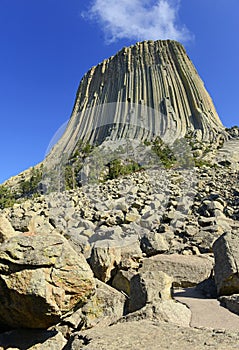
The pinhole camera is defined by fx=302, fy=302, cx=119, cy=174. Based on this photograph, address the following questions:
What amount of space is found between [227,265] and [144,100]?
5677cm

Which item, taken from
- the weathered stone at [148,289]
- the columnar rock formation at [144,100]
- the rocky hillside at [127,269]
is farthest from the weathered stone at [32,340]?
the columnar rock formation at [144,100]

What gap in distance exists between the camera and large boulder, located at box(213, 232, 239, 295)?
12.9 feet

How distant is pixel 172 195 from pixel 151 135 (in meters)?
35.9

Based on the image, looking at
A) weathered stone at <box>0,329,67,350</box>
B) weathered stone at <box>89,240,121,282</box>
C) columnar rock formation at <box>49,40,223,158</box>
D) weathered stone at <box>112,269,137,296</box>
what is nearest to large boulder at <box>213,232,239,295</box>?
weathered stone at <box>112,269,137,296</box>

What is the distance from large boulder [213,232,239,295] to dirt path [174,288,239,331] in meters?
0.24

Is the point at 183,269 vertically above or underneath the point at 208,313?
above

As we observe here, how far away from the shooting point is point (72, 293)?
10.0ft

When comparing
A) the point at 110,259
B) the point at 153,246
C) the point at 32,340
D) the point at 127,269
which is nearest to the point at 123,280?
the point at 127,269

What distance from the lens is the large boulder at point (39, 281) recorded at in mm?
2857

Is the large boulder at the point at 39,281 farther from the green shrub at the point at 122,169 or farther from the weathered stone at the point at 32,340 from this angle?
the green shrub at the point at 122,169

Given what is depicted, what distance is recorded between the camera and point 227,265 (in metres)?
4.03

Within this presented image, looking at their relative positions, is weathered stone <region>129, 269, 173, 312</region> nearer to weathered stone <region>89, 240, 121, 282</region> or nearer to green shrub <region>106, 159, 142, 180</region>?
weathered stone <region>89, 240, 121, 282</region>

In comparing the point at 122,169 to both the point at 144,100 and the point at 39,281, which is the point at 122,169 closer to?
the point at 39,281

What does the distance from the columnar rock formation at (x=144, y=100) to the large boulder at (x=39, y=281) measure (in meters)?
45.7
